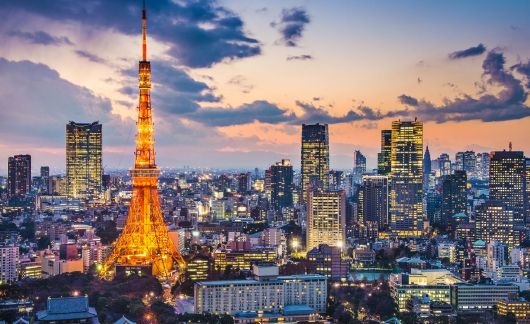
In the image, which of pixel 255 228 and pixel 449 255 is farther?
pixel 255 228

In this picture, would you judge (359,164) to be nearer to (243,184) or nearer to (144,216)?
(243,184)

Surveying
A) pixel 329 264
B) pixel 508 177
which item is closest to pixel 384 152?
pixel 508 177

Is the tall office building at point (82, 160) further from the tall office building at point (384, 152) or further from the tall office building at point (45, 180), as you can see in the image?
the tall office building at point (384, 152)

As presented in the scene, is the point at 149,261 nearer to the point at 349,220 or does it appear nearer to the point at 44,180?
the point at 349,220

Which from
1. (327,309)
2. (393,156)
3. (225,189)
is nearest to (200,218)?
(393,156)

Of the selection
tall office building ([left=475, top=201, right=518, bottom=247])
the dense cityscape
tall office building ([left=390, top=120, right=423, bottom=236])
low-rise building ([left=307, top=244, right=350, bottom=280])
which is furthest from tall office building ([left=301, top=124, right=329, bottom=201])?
low-rise building ([left=307, top=244, right=350, bottom=280])

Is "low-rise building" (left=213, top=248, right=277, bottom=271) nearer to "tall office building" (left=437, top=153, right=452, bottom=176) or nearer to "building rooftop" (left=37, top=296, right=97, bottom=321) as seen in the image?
"building rooftop" (left=37, top=296, right=97, bottom=321)
